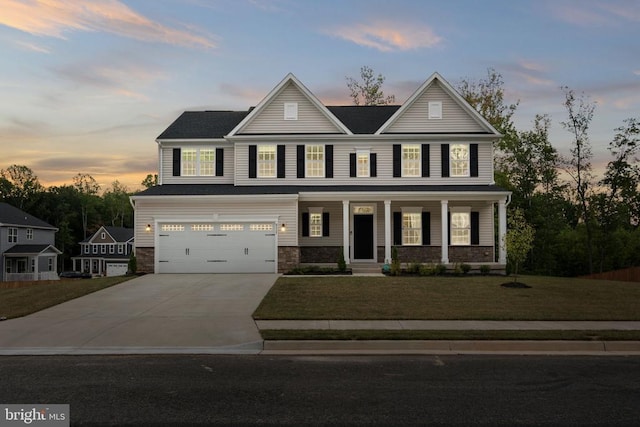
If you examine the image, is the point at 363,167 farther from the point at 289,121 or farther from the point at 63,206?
the point at 63,206

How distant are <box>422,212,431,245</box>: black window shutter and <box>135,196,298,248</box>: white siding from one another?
668 cm

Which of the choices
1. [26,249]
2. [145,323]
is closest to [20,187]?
[26,249]

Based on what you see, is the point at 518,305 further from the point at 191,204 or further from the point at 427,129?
the point at 191,204

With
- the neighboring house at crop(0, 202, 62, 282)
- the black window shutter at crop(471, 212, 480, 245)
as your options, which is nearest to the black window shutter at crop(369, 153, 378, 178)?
the black window shutter at crop(471, 212, 480, 245)

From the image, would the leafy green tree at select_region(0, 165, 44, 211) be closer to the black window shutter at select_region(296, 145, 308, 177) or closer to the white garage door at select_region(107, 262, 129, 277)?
the white garage door at select_region(107, 262, 129, 277)

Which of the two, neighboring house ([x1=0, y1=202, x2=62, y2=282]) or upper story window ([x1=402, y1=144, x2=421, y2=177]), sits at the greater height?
upper story window ([x1=402, y1=144, x2=421, y2=177])

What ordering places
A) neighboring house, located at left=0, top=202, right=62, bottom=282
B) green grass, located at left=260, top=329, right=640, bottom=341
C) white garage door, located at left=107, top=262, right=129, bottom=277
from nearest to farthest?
green grass, located at left=260, top=329, right=640, bottom=341
neighboring house, located at left=0, top=202, right=62, bottom=282
white garage door, located at left=107, top=262, right=129, bottom=277

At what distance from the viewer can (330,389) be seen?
7406mm

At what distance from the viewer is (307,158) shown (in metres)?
26.5

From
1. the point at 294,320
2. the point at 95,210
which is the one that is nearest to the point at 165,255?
the point at 294,320

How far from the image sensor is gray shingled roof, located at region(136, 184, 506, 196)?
2448 centimetres

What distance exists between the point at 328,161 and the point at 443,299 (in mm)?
12102

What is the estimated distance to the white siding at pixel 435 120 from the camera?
2656cm

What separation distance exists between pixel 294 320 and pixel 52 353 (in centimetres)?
525
